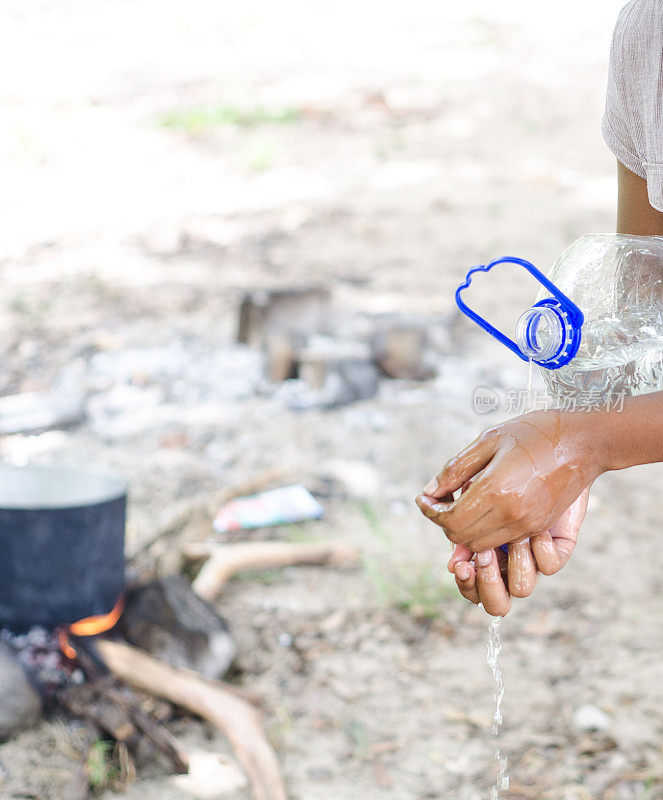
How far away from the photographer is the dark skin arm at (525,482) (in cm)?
135

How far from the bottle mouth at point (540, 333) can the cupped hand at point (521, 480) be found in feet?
0.34

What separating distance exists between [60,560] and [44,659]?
1.04 ft

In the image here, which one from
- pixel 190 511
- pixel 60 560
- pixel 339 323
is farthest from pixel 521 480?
pixel 339 323

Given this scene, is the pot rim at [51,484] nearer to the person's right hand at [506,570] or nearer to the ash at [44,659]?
the ash at [44,659]

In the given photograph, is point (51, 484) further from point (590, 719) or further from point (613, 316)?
point (613, 316)

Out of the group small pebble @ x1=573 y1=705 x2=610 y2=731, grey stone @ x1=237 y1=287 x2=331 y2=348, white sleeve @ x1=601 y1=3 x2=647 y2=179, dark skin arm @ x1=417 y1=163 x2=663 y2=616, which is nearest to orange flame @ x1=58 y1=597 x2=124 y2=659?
small pebble @ x1=573 y1=705 x2=610 y2=731

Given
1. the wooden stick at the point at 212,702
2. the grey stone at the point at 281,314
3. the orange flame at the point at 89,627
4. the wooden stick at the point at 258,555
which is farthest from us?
the grey stone at the point at 281,314

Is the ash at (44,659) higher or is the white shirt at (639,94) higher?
the white shirt at (639,94)

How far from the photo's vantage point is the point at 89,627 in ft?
8.96

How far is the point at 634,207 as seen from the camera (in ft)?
5.55

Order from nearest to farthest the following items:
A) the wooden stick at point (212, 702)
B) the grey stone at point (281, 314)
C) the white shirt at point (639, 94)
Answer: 1. the white shirt at point (639, 94)
2. the wooden stick at point (212, 702)
3. the grey stone at point (281, 314)

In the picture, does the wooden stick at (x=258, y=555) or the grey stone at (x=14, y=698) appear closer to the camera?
the grey stone at (x=14, y=698)

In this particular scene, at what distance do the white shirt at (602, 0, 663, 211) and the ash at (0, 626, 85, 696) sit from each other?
2.07 meters

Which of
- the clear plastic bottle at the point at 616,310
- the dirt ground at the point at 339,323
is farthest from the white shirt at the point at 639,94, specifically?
the dirt ground at the point at 339,323
